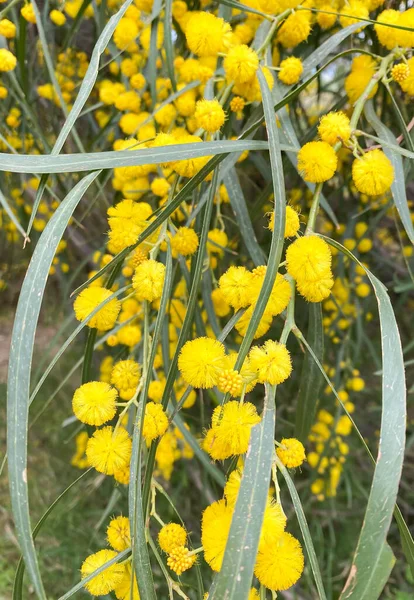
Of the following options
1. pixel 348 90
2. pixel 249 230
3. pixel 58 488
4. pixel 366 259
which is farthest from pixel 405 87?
pixel 58 488

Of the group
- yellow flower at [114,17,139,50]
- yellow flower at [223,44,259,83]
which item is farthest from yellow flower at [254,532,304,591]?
yellow flower at [114,17,139,50]

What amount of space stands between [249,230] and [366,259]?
0.58 metres

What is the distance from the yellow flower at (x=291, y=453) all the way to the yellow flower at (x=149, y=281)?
142 mm

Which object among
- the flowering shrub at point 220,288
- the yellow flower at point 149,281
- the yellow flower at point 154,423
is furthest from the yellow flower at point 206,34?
the yellow flower at point 154,423

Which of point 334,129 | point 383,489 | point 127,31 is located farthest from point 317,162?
point 127,31

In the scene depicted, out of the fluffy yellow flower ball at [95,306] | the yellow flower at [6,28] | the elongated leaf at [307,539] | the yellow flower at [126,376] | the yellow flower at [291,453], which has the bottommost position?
the elongated leaf at [307,539]

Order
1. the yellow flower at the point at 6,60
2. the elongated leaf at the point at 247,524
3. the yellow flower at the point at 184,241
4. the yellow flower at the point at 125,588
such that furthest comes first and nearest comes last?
the yellow flower at the point at 6,60
the yellow flower at the point at 184,241
the yellow flower at the point at 125,588
the elongated leaf at the point at 247,524

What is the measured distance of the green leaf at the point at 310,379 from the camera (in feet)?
1.47

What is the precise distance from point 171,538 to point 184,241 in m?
0.24

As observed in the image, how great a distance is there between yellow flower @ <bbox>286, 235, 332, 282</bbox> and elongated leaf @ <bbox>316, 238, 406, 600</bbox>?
8cm

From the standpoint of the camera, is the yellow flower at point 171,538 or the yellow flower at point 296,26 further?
the yellow flower at point 296,26

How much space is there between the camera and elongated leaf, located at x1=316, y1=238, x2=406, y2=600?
25cm

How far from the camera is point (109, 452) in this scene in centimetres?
34

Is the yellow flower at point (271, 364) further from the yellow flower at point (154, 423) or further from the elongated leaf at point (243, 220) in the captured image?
the elongated leaf at point (243, 220)
